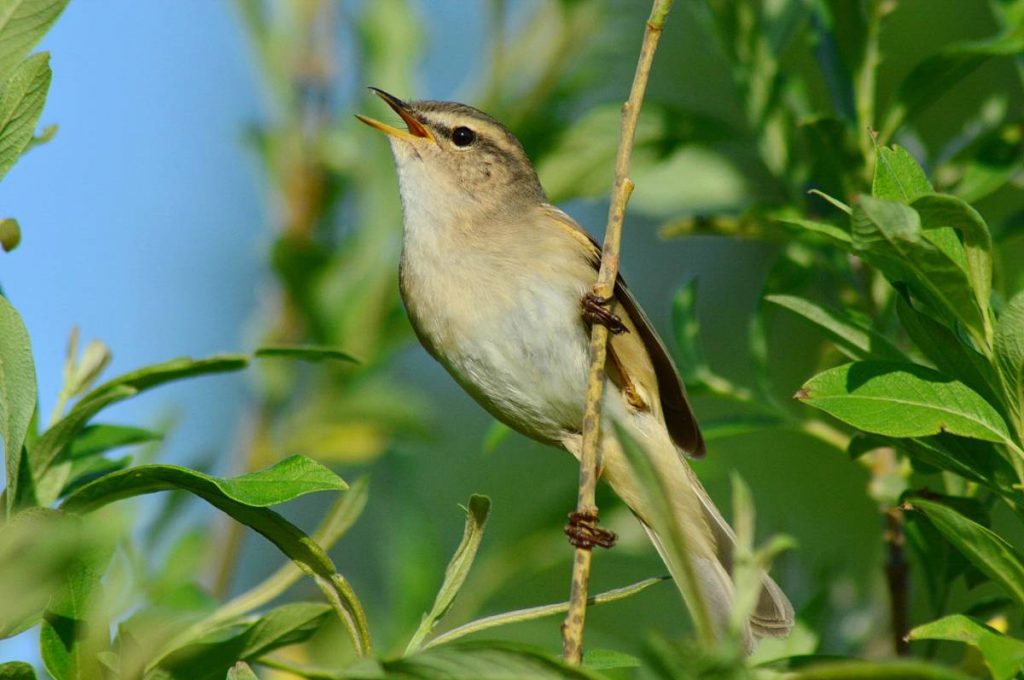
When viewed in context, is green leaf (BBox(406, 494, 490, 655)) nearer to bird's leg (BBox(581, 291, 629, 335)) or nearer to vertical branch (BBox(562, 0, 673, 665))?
vertical branch (BBox(562, 0, 673, 665))

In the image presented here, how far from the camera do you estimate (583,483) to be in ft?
6.56

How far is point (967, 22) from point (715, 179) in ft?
10.4

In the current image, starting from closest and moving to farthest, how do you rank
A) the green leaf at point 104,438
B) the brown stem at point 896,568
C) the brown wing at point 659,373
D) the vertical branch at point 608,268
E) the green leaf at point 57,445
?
1. the vertical branch at point 608,268
2. the green leaf at point 57,445
3. the green leaf at point 104,438
4. the brown stem at point 896,568
5. the brown wing at point 659,373

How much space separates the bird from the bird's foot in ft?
0.93

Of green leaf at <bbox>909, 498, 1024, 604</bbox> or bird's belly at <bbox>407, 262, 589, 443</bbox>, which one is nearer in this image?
green leaf at <bbox>909, 498, 1024, 604</bbox>

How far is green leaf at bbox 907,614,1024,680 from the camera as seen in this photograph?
4.78 feet

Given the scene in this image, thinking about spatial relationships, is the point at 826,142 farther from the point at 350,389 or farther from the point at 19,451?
the point at 19,451

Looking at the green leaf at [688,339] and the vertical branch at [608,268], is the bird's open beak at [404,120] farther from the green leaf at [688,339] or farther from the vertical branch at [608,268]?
the vertical branch at [608,268]

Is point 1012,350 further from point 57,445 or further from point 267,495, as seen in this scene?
point 57,445

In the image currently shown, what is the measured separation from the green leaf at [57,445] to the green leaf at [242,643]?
1.15 ft

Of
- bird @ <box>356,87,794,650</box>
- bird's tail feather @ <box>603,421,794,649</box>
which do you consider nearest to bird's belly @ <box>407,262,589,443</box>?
bird @ <box>356,87,794,650</box>

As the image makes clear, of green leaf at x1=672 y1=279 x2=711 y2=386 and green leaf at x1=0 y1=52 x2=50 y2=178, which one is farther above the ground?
green leaf at x1=0 y1=52 x2=50 y2=178

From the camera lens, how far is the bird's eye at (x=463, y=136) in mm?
3916

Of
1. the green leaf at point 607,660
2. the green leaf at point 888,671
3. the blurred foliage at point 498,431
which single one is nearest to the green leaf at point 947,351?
the blurred foliage at point 498,431
